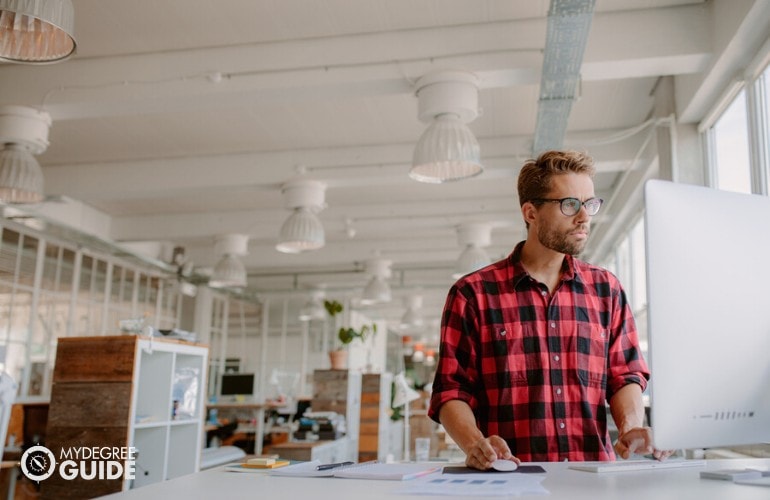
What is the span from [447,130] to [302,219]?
2611mm

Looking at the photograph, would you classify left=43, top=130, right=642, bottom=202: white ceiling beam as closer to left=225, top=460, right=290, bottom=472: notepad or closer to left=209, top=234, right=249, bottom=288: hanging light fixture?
left=209, top=234, right=249, bottom=288: hanging light fixture

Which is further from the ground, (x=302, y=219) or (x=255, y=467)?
(x=302, y=219)

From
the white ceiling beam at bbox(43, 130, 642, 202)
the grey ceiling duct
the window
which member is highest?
the white ceiling beam at bbox(43, 130, 642, 202)

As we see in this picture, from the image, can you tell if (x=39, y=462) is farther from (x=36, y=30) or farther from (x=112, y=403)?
(x=36, y=30)

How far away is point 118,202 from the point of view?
9148mm

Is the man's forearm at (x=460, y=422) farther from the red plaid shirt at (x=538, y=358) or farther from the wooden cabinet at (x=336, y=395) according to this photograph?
the wooden cabinet at (x=336, y=395)

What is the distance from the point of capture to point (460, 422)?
1.78 meters

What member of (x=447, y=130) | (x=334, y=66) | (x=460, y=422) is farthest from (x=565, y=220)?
(x=334, y=66)

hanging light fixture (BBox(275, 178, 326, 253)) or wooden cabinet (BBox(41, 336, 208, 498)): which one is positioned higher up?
hanging light fixture (BBox(275, 178, 326, 253))

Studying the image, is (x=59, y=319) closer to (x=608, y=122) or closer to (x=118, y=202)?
(x=118, y=202)

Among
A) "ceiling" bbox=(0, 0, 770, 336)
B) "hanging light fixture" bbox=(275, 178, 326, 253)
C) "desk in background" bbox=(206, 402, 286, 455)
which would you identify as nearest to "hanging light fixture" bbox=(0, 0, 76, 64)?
"ceiling" bbox=(0, 0, 770, 336)

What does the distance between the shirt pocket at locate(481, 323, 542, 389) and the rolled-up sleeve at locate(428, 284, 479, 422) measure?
0.04m

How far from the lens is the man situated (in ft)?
6.07

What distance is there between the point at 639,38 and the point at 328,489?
13.1 feet
